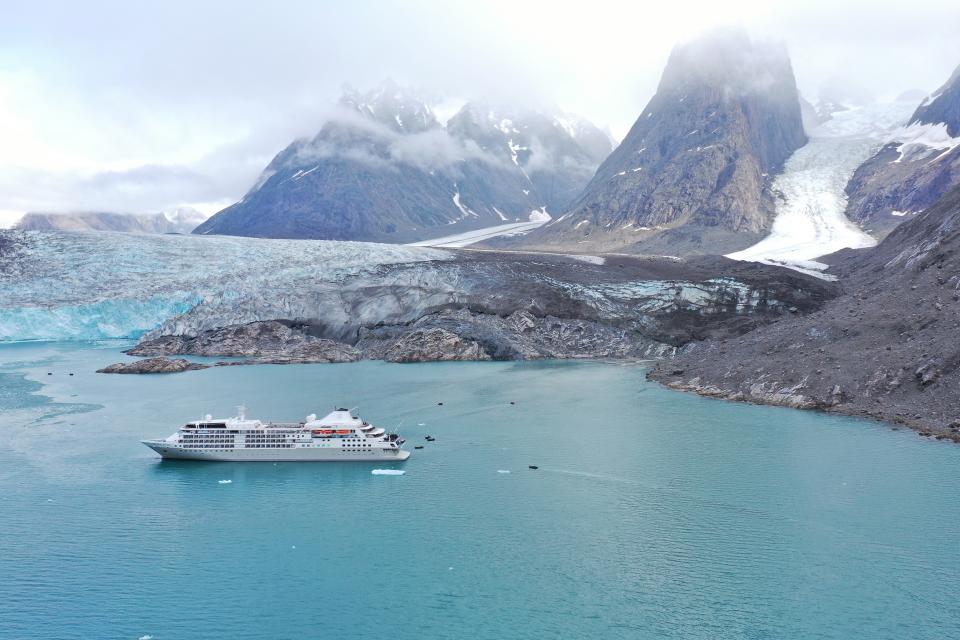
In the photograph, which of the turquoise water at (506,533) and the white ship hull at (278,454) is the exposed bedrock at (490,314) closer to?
the turquoise water at (506,533)

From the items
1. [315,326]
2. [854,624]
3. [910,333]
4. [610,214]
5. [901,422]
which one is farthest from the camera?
[610,214]

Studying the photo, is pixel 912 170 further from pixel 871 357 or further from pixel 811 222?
pixel 871 357

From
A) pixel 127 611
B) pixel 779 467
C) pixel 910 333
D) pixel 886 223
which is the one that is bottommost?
pixel 127 611

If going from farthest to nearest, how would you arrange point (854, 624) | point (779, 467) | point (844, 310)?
point (844, 310)
point (779, 467)
point (854, 624)

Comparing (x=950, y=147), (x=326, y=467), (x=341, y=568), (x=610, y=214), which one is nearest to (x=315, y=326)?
(x=326, y=467)

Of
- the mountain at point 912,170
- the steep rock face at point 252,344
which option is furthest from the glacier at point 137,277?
the mountain at point 912,170

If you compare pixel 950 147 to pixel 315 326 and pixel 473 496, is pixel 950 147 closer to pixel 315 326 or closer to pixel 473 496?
pixel 315 326

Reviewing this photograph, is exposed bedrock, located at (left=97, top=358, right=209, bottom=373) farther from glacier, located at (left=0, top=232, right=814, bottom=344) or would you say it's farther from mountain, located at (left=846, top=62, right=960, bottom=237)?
mountain, located at (left=846, top=62, right=960, bottom=237)
